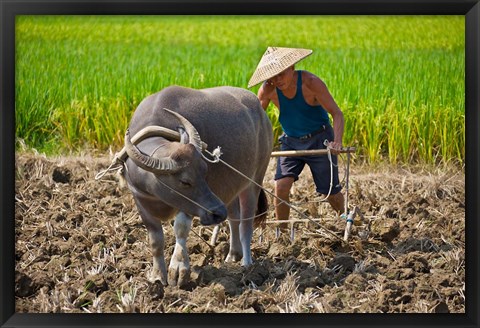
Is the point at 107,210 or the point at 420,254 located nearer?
the point at 420,254

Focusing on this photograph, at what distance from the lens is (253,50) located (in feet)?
34.1

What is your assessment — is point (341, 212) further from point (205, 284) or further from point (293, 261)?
point (205, 284)

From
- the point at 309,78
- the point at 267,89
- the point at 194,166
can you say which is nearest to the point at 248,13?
the point at 194,166

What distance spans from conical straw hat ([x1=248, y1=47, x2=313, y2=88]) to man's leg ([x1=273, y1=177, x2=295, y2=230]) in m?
0.93

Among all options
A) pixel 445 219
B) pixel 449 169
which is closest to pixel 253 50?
pixel 449 169

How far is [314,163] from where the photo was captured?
6.85 metres

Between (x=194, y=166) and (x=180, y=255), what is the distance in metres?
0.56

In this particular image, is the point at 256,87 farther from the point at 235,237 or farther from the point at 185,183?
the point at 185,183

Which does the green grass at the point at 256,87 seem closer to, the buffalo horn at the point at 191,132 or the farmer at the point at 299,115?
the farmer at the point at 299,115

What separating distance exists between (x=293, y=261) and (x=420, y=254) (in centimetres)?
82

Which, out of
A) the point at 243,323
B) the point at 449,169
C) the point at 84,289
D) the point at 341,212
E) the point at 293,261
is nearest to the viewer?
the point at 243,323

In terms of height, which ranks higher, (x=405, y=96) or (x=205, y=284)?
(x=405, y=96)

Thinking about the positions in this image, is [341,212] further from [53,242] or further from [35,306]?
[35,306]

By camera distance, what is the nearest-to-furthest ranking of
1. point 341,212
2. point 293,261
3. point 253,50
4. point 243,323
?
point 243,323
point 293,261
point 341,212
point 253,50
